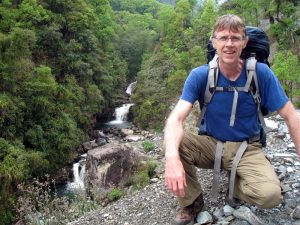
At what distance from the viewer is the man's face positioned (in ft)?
9.62

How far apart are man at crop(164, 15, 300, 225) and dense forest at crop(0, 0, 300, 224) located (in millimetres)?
11788

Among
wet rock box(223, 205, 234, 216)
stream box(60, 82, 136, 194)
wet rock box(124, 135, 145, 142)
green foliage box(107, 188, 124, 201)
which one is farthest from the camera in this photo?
wet rock box(124, 135, 145, 142)

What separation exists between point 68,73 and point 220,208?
2461 centimetres

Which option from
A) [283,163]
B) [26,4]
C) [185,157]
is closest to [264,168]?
[185,157]

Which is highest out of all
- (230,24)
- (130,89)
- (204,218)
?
(230,24)

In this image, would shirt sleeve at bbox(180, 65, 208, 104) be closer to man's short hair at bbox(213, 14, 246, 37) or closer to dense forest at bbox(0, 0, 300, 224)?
man's short hair at bbox(213, 14, 246, 37)

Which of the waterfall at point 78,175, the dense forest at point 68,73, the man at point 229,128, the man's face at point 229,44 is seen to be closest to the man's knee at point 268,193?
the man at point 229,128

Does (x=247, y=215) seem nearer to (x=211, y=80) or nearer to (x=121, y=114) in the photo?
(x=211, y=80)

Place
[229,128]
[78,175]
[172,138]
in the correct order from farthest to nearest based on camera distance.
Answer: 1. [78,175]
2. [229,128]
3. [172,138]

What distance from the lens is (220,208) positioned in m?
3.73

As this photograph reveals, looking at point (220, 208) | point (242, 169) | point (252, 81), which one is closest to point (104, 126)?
point (220, 208)

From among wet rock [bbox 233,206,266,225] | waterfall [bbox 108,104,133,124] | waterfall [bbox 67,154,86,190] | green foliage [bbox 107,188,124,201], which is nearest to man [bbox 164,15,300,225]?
wet rock [bbox 233,206,266,225]

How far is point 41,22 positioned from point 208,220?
79.5 feet

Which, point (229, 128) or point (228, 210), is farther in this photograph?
point (228, 210)
